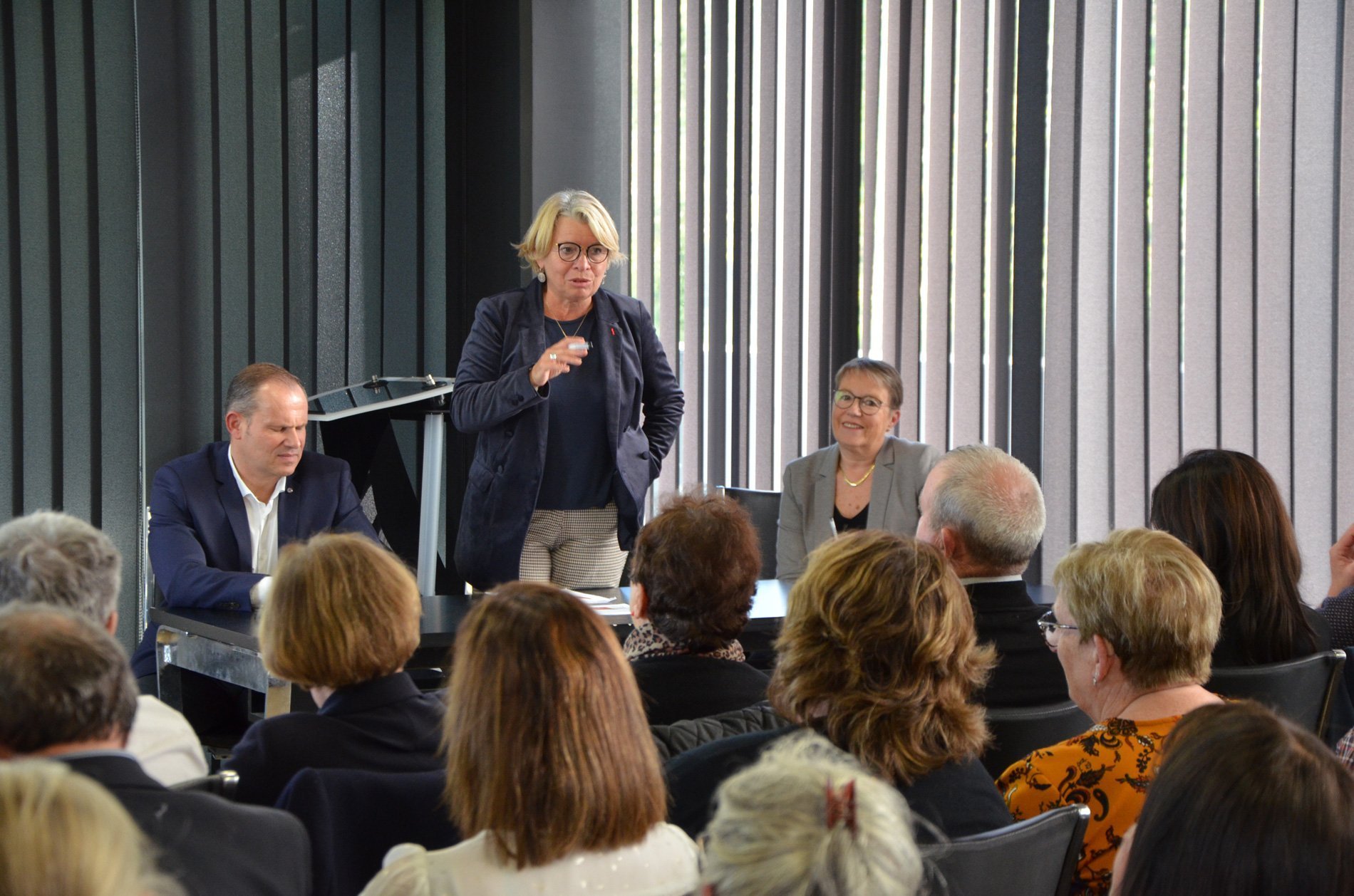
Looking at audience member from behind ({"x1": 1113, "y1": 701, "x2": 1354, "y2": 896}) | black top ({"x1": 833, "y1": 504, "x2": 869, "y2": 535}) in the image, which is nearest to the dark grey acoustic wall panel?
black top ({"x1": 833, "y1": 504, "x2": 869, "y2": 535})

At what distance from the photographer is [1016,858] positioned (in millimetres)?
1465

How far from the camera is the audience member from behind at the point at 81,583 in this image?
1839mm

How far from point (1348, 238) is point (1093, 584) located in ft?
6.89

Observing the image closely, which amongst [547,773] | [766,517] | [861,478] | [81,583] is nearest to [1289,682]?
[547,773]

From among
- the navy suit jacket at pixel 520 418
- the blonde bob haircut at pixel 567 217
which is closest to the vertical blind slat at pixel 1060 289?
the navy suit jacket at pixel 520 418

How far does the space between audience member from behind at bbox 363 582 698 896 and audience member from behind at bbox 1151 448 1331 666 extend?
155 centimetres

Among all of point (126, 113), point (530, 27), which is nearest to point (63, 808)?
point (126, 113)

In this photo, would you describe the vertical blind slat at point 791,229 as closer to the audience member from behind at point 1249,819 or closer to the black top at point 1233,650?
the black top at point 1233,650

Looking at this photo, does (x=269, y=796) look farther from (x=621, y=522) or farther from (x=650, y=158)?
(x=650, y=158)

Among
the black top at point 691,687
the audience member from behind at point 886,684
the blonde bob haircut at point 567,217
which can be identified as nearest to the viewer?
the audience member from behind at point 886,684

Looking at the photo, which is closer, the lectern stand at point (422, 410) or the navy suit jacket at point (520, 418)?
the navy suit jacket at point (520, 418)

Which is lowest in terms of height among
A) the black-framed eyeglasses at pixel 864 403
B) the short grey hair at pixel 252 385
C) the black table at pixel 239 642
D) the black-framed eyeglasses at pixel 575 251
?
the black table at pixel 239 642

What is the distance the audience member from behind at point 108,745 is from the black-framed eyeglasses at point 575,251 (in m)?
2.40

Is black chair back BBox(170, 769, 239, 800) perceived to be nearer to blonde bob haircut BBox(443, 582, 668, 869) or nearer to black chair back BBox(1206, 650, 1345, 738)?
blonde bob haircut BBox(443, 582, 668, 869)
